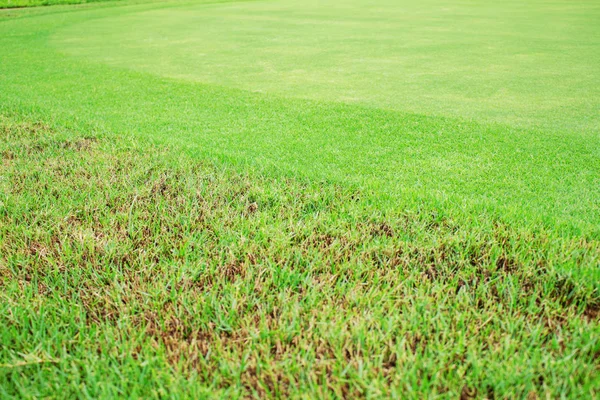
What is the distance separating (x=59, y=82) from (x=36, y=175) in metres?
3.11

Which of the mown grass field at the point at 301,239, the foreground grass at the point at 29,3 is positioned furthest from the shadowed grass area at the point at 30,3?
the mown grass field at the point at 301,239

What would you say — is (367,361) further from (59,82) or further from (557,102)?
(59,82)

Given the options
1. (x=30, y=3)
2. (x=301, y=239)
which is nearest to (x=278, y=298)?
(x=301, y=239)

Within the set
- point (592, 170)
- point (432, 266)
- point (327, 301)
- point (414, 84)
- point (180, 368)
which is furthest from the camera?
point (414, 84)

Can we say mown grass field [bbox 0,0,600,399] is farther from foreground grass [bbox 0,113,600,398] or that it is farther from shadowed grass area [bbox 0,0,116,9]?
shadowed grass area [bbox 0,0,116,9]

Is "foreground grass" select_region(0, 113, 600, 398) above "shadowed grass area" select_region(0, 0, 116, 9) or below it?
below

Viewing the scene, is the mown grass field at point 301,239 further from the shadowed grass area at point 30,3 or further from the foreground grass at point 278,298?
the shadowed grass area at point 30,3

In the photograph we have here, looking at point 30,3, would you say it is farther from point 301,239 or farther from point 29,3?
point 301,239

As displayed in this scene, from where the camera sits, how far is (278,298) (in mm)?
1581

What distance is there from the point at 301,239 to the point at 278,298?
476 millimetres

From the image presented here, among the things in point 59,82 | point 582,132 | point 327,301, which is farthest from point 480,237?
point 59,82

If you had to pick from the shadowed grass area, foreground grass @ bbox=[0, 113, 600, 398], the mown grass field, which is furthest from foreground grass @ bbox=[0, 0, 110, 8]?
foreground grass @ bbox=[0, 113, 600, 398]

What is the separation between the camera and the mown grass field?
4.20 feet

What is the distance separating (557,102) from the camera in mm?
4211
